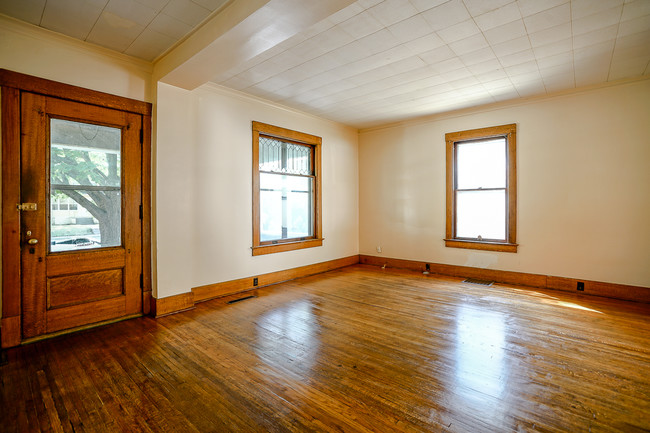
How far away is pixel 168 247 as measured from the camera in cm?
373

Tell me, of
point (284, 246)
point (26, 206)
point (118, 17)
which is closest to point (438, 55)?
point (118, 17)

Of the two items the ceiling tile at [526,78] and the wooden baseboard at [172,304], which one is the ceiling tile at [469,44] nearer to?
the ceiling tile at [526,78]

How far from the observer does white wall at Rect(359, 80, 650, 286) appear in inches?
167

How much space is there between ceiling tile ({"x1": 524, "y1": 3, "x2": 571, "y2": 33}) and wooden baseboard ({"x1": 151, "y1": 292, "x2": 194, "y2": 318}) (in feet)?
15.3

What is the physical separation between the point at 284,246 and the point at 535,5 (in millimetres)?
4290

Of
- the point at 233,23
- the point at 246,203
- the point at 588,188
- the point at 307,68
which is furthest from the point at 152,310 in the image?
the point at 588,188

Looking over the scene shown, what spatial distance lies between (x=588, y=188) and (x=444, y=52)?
309cm

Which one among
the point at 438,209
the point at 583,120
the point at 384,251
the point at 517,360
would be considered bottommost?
the point at 517,360

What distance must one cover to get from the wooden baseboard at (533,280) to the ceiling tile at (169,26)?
523cm

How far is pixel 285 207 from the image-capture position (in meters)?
5.49

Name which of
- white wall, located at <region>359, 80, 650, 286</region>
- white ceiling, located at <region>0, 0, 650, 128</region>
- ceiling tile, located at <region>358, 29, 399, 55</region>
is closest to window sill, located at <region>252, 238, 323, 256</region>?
white wall, located at <region>359, 80, 650, 286</region>

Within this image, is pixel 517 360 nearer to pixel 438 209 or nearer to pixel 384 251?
pixel 438 209

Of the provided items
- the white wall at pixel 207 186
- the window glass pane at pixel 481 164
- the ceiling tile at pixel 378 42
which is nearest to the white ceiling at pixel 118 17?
the white wall at pixel 207 186

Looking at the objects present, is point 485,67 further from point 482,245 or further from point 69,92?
point 69,92
